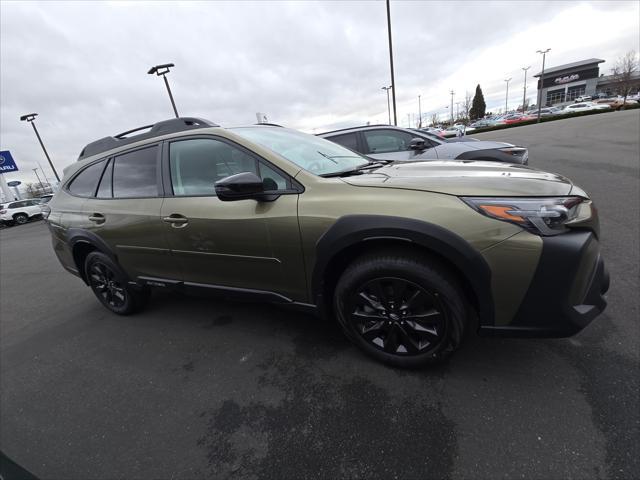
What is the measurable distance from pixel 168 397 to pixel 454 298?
1967 mm

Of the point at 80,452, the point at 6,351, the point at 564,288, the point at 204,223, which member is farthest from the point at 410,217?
the point at 6,351

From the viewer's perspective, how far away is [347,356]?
2.30 m

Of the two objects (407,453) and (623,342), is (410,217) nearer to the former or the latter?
(407,453)

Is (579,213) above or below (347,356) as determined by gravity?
above

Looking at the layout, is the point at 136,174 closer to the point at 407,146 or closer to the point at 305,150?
the point at 305,150

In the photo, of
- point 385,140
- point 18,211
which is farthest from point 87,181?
point 18,211

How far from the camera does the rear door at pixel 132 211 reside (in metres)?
2.61

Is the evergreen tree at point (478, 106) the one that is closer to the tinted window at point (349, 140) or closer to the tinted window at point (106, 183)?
the tinted window at point (349, 140)

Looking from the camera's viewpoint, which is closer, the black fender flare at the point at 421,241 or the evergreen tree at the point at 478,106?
the black fender flare at the point at 421,241

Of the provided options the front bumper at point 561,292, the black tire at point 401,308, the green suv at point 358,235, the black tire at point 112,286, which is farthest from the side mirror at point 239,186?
the black tire at point 112,286

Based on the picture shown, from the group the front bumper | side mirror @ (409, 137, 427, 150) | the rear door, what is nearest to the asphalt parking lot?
the front bumper

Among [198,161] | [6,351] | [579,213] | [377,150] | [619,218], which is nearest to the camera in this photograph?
[579,213]

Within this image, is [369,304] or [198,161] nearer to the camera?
[369,304]

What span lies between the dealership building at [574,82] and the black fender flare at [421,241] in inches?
3133
